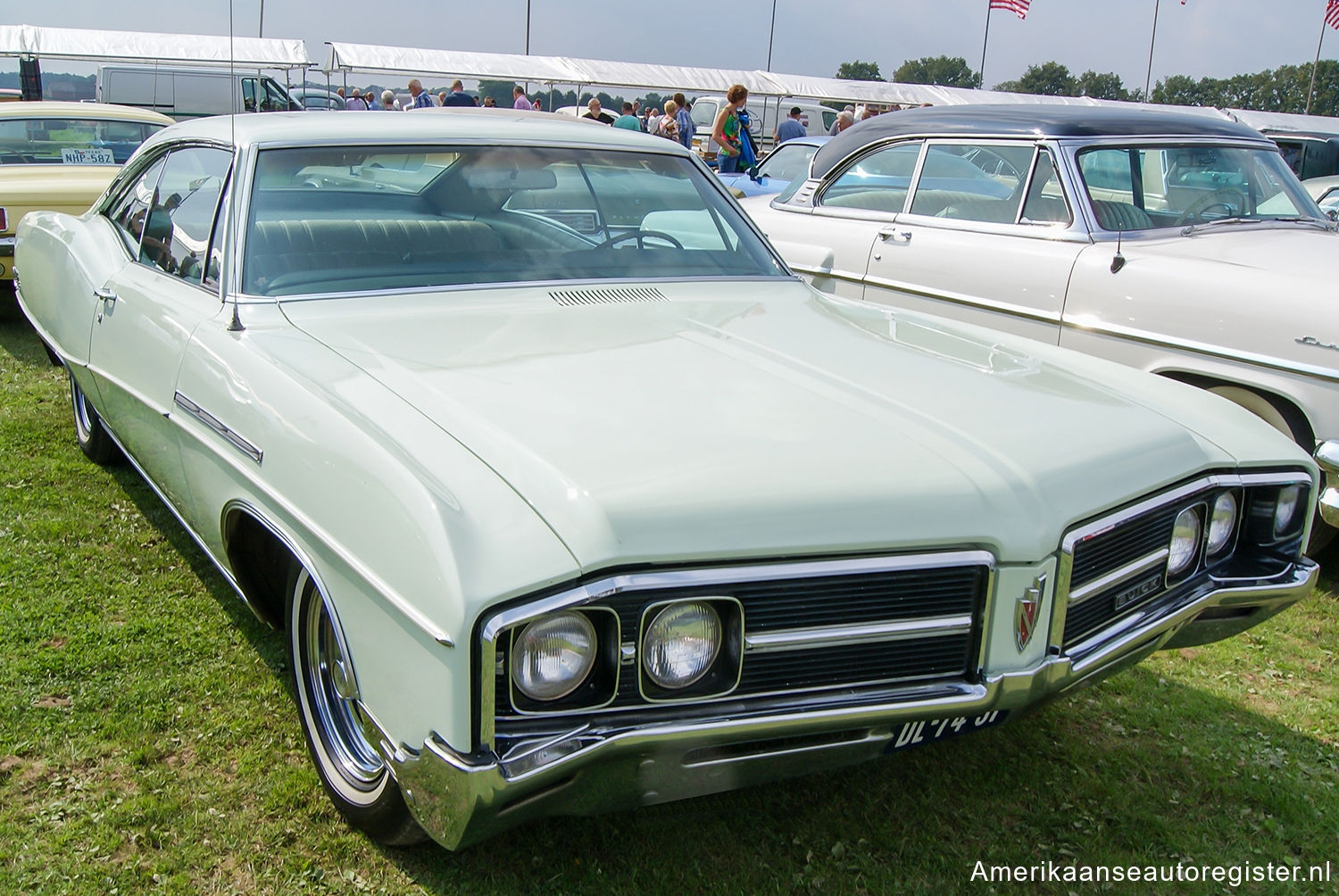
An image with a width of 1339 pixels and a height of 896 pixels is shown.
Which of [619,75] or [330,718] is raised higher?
[619,75]

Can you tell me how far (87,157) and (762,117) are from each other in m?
20.6

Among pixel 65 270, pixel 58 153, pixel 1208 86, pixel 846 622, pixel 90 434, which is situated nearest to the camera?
pixel 846 622

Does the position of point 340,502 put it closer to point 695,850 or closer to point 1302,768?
point 695,850

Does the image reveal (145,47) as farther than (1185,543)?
Yes

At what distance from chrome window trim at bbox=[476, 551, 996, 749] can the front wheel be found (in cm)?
70

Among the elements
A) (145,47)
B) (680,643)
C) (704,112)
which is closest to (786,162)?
(680,643)

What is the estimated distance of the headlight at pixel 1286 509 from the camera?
8.18 feet

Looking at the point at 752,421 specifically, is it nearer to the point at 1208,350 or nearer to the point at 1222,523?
the point at 1222,523

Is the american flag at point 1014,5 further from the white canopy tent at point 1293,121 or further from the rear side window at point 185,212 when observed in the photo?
the rear side window at point 185,212

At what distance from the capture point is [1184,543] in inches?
93.1

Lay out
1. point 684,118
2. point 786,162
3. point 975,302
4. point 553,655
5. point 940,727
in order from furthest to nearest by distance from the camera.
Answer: point 684,118 → point 786,162 → point 975,302 → point 940,727 → point 553,655

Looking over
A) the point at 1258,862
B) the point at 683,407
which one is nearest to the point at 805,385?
the point at 683,407

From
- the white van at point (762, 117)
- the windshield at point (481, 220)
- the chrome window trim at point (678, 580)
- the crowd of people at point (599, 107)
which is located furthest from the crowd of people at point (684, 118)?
the chrome window trim at point (678, 580)

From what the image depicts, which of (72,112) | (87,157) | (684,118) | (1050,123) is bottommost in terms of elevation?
(87,157)
